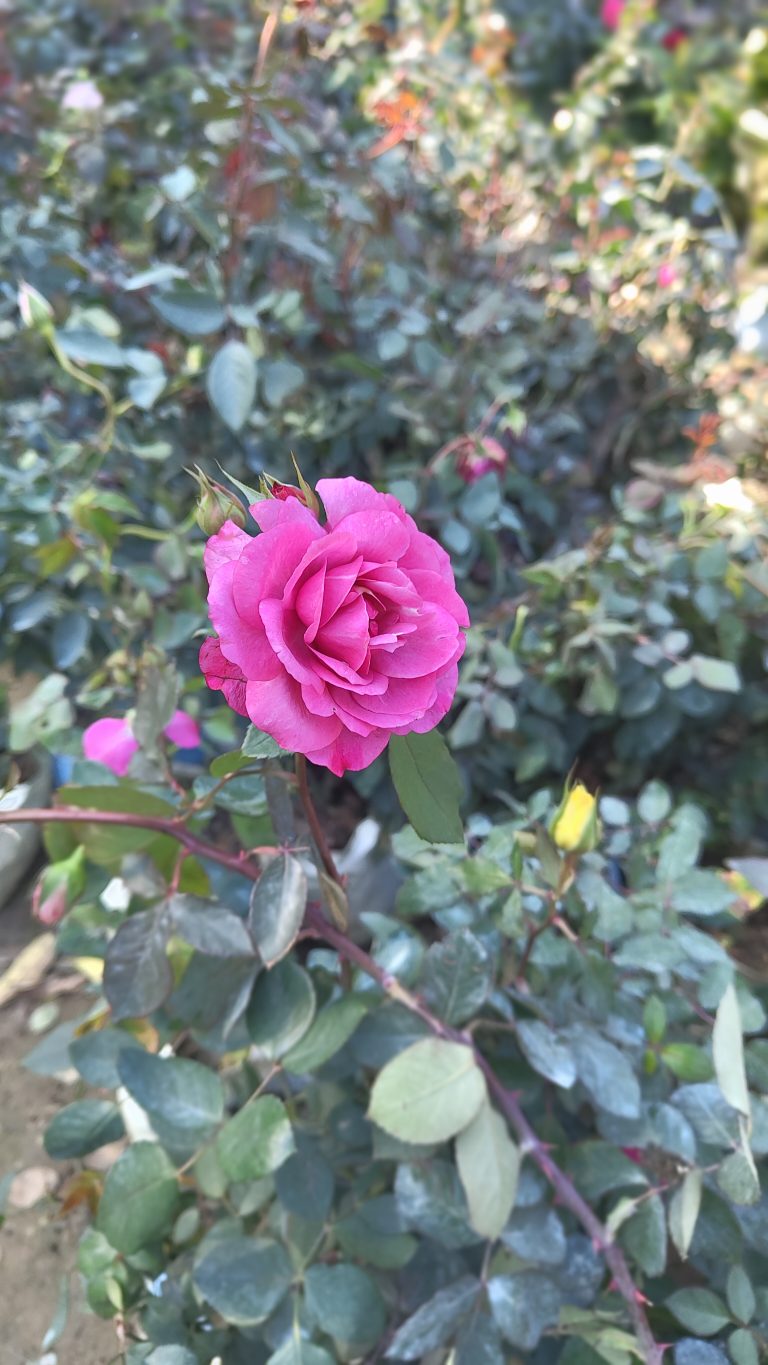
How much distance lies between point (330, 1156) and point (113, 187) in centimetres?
143

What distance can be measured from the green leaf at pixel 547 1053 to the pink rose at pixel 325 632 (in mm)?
308

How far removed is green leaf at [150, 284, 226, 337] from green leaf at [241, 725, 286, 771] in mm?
638

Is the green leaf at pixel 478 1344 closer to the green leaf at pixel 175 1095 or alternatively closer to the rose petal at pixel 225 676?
the green leaf at pixel 175 1095

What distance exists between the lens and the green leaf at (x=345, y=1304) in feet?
1.76

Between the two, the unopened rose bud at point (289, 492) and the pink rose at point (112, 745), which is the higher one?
the unopened rose bud at point (289, 492)

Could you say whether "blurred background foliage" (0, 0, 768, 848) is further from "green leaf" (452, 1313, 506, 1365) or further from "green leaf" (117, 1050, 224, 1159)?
"green leaf" (452, 1313, 506, 1365)

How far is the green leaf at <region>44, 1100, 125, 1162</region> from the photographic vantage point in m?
0.61

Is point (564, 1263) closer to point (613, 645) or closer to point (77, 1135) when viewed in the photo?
point (77, 1135)

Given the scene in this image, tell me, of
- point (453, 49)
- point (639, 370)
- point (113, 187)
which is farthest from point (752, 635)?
point (453, 49)

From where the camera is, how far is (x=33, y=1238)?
831mm

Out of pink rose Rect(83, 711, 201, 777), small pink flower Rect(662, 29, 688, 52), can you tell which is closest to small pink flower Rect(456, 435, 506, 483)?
pink rose Rect(83, 711, 201, 777)

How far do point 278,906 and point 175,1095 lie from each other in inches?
8.1

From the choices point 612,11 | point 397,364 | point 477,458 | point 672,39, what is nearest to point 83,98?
point 397,364

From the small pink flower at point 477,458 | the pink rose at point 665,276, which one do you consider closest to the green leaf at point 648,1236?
the small pink flower at point 477,458
